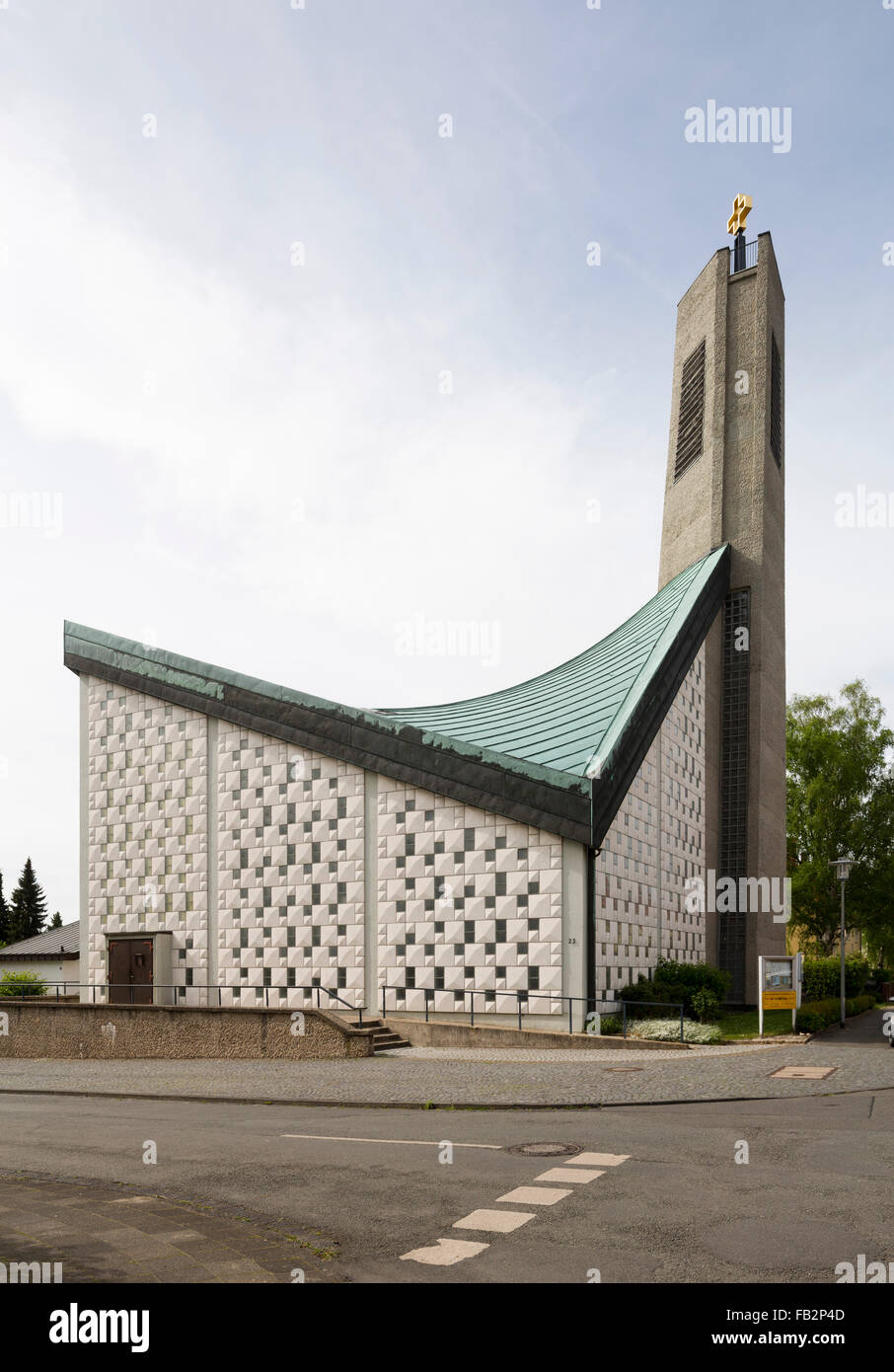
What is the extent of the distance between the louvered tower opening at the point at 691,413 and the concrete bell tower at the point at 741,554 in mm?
76

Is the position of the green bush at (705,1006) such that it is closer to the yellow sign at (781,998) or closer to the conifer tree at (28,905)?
the yellow sign at (781,998)

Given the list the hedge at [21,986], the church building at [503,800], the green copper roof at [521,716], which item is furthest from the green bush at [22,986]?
the green copper roof at [521,716]

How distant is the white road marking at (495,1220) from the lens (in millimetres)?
8359

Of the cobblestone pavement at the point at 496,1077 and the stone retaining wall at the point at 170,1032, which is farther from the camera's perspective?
the stone retaining wall at the point at 170,1032

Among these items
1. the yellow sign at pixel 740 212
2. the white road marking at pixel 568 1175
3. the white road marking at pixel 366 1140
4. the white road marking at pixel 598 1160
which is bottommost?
the white road marking at pixel 366 1140

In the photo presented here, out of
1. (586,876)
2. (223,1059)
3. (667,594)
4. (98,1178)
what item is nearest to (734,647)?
(667,594)

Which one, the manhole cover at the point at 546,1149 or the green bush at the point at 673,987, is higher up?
the manhole cover at the point at 546,1149

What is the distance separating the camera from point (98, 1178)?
11.1m

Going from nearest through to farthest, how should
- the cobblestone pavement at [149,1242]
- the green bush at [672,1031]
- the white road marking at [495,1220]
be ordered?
the cobblestone pavement at [149,1242]
the white road marking at [495,1220]
the green bush at [672,1031]

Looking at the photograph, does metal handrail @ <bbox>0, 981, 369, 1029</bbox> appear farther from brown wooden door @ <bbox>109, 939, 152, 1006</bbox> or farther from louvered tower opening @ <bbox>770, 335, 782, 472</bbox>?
louvered tower opening @ <bbox>770, 335, 782, 472</bbox>

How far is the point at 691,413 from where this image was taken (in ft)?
142

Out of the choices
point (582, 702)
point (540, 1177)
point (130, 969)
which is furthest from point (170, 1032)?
point (540, 1177)

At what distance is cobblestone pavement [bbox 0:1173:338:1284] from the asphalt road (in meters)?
0.30
